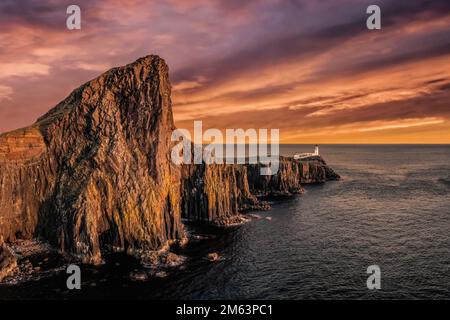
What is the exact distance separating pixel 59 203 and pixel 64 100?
132 feet

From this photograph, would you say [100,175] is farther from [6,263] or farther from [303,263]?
[303,263]

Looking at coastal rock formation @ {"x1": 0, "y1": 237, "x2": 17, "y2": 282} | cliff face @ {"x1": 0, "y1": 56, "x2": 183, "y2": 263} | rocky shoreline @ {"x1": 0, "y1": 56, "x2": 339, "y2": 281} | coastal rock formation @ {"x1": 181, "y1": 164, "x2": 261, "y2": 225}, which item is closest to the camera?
coastal rock formation @ {"x1": 0, "y1": 237, "x2": 17, "y2": 282}

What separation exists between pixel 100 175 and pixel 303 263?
56268 mm

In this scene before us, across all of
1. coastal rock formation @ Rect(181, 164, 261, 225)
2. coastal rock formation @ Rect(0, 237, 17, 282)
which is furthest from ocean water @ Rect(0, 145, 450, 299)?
coastal rock formation @ Rect(181, 164, 261, 225)

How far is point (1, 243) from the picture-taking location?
7325cm

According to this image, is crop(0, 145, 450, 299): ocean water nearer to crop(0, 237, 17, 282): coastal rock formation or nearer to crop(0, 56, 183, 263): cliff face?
crop(0, 237, 17, 282): coastal rock formation

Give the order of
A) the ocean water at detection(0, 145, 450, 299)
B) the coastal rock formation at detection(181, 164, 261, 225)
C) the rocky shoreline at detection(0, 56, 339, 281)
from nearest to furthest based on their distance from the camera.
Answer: the ocean water at detection(0, 145, 450, 299) < the rocky shoreline at detection(0, 56, 339, 281) < the coastal rock formation at detection(181, 164, 261, 225)

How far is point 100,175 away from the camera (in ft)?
284

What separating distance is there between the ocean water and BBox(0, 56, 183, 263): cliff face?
10951 mm

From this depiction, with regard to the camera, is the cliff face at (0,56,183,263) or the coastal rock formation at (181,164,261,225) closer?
the cliff face at (0,56,183,263)

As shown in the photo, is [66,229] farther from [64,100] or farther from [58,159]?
[64,100]

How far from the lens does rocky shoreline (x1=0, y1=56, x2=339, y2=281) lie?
84250mm

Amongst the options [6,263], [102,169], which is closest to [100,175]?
[102,169]
